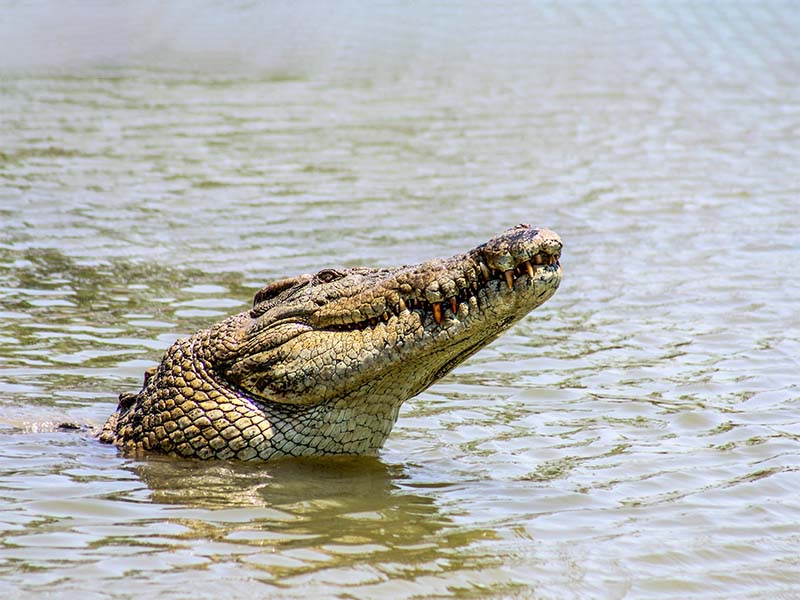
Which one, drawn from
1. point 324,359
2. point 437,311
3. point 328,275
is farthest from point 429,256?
point 437,311

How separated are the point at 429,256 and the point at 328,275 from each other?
15.4ft

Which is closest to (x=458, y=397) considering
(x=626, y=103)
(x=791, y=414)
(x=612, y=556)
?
(x=791, y=414)

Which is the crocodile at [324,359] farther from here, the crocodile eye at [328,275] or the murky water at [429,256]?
the murky water at [429,256]

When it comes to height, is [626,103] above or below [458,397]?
above

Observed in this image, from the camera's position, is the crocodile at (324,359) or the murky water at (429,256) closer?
the murky water at (429,256)

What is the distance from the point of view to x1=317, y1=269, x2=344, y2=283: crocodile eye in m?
5.49

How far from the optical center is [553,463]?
5.95 m

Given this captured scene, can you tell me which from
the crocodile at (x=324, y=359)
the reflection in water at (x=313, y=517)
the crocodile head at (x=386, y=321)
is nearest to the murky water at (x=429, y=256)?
the reflection in water at (x=313, y=517)

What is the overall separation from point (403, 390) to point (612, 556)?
3.83ft

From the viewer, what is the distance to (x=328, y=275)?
551cm

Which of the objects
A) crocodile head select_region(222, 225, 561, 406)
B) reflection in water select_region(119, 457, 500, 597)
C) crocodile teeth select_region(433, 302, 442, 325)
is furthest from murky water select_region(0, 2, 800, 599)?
crocodile teeth select_region(433, 302, 442, 325)

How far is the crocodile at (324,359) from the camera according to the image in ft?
16.5

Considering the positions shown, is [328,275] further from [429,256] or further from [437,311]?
[429,256]

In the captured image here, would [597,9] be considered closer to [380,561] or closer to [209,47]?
[209,47]
